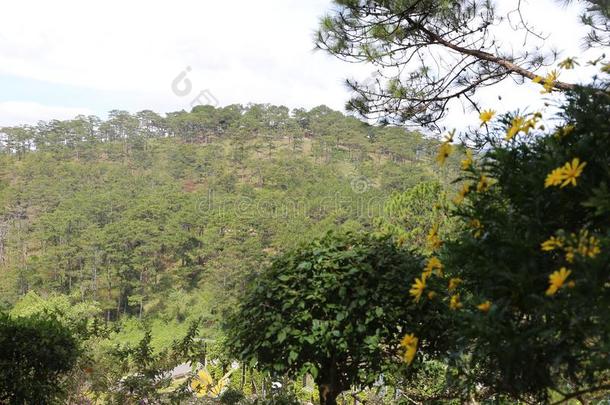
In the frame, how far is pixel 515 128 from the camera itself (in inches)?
49.6

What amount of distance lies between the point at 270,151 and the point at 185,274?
18.0 m

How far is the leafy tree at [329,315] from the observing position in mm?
1863

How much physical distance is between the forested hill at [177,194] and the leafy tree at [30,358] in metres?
17.1

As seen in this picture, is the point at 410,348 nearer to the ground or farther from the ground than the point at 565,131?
nearer to the ground

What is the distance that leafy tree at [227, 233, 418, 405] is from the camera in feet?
6.11

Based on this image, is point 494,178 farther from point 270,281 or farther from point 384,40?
point 384,40

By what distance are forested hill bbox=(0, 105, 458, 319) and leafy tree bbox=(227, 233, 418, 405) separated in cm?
1725

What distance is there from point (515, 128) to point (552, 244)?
0.33 metres

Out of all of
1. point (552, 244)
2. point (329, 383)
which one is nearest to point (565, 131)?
point (552, 244)

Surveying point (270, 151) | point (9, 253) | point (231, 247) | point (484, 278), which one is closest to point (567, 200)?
point (484, 278)

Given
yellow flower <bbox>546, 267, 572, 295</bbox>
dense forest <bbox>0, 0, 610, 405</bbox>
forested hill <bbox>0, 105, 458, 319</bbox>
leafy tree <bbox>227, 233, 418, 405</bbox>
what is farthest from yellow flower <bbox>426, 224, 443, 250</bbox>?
forested hill <bbox>0, 105, 458, 319</bbox>

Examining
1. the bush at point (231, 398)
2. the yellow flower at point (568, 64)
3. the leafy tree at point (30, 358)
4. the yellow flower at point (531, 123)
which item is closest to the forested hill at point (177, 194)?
the bush at point (231, 398)

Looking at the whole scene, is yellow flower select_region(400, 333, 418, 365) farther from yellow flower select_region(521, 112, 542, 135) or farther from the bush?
the bush

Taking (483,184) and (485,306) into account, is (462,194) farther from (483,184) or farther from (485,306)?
(485,306)
